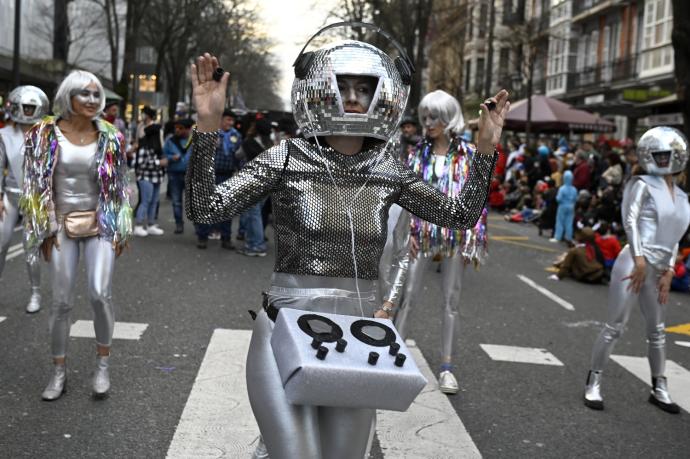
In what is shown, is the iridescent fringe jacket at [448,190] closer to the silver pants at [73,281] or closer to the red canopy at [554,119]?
the silver pants at [73,281]

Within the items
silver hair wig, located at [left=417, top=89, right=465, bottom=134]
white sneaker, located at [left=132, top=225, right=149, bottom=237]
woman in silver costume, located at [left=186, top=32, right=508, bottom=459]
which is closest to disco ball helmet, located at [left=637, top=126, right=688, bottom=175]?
silver hair wig, located at [left=417, top=89, right=465, bottom=134]

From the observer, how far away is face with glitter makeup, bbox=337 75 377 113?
2.99 metres

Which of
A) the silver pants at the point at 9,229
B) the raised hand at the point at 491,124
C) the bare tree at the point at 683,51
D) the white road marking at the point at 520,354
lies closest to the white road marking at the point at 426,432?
the white road marking at the point at 520,354

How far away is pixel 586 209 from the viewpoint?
1755 centimetres

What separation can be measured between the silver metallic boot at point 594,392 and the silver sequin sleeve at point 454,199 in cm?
316

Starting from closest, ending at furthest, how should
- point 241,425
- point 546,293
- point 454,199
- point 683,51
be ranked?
point 454,199 → point 241,425 → point 546,293 → point 683,51

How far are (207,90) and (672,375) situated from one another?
18.6ft

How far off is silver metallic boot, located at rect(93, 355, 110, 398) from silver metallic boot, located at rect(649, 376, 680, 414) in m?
3.66

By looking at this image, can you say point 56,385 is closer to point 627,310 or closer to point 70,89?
point 70,89

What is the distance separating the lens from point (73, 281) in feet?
17.5

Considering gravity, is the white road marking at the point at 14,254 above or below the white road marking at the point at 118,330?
above

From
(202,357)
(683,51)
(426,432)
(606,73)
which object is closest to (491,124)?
(426,432)

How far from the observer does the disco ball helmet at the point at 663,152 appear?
591 centimetres

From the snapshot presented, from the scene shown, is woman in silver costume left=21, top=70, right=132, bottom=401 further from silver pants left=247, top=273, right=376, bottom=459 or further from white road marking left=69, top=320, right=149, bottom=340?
silver pants left=247, top=273, right=376, bottom=459
